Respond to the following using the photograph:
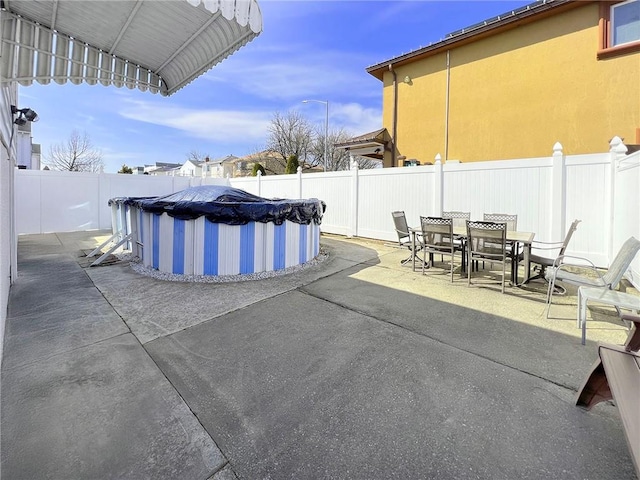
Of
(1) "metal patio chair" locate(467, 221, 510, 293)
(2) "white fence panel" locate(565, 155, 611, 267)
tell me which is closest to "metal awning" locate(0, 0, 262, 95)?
(1) "metal patio chair" locate(467, 221, 510, 293)

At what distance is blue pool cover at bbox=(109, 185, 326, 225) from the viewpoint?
4887 millimetres

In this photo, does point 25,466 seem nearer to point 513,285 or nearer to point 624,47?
point 513,285

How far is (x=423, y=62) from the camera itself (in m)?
10.9

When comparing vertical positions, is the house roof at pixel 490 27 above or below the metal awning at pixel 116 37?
above

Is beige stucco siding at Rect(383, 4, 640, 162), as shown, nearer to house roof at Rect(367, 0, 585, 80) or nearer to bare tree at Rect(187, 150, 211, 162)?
house roof at Rect(367, 0, 585, 80)

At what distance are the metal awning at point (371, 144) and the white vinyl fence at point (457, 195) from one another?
9.26ft

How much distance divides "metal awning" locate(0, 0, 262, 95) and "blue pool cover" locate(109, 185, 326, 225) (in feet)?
6.55

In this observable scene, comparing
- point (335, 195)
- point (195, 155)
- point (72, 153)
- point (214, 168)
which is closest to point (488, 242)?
point (335, 195)

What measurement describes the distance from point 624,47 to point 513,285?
293 inches

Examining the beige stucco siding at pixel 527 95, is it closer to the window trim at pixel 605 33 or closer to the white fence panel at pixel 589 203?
the window trim at pixel 605 33

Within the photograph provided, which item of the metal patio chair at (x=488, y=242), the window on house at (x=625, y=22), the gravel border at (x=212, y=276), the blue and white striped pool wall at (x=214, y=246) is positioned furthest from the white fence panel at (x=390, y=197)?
the window on house at (x=625, y=22)

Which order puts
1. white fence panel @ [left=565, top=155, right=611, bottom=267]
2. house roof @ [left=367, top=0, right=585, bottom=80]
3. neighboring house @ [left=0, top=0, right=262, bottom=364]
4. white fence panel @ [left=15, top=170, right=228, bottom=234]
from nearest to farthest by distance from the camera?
neighboring house @ [left=0, top=0, right=262, bottom=364]
white fence panel @ [left=565, top=155, right=611, bottom=267]
house roof @ [left=367, top=0, right=585, bottom=80]
white fence panel @ [left=15, top=170, right=228, bottom=234]

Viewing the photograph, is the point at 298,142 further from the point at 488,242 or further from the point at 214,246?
the point at 488,242

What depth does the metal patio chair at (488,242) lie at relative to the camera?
4.28m
